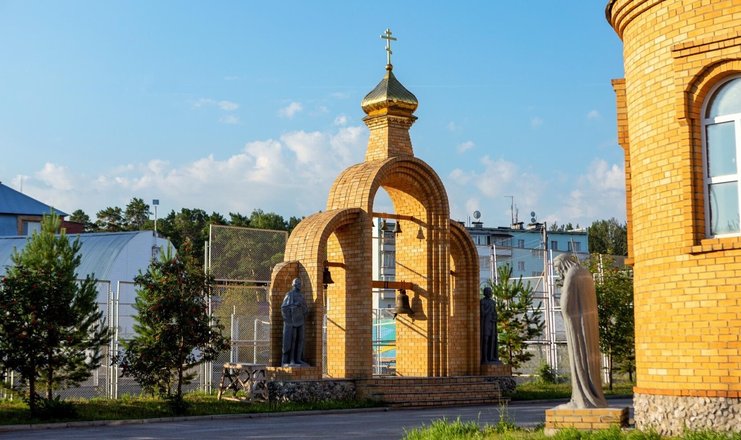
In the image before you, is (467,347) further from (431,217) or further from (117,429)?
(117,429)

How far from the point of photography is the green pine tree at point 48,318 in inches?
720

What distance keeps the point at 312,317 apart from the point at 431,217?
4.52 meters

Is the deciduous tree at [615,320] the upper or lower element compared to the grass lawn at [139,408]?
upper

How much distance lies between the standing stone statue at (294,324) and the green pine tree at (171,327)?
5.39 ft

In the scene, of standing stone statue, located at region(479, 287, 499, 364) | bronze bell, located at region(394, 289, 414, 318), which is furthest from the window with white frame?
standing stone statue, located at region(479, 287, 499, 364)

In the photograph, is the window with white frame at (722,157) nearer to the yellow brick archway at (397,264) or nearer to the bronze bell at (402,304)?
the yellow brick archway at (397,264)

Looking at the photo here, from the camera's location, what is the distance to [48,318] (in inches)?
733

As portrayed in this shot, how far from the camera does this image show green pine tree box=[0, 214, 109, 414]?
60.0 ft

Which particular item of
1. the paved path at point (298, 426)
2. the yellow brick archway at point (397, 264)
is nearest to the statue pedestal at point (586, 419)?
the paved path at point (298, 426)

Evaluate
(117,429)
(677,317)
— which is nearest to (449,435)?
(677,317)

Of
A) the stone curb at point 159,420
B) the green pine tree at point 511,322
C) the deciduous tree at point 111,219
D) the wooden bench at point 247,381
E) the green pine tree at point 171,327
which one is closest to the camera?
the stone curb at point 159,420

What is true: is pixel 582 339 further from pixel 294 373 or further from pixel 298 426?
pixel 294 373

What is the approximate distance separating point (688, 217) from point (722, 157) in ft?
2.65

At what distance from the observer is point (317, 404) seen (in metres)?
21.6
